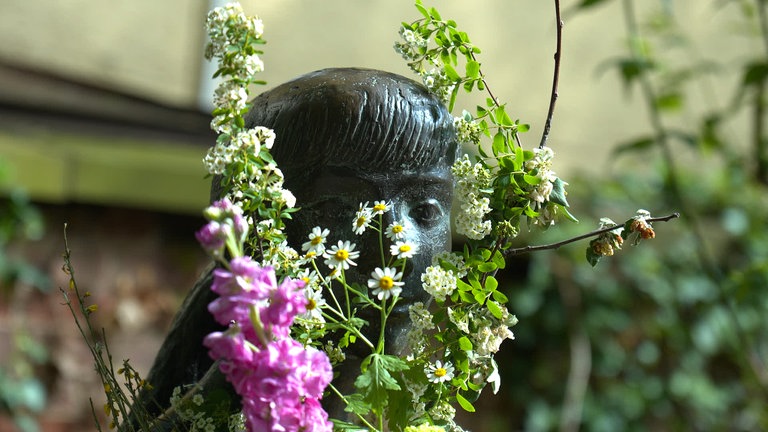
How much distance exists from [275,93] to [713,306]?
244 centimetres

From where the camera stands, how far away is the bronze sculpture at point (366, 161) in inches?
33.6

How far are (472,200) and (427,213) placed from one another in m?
0.14

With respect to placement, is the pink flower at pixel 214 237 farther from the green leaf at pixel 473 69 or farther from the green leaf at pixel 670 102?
the green leaf at pixel 670 102

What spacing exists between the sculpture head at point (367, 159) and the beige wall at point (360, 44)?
1872mm

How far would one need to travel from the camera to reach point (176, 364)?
1.02 meters

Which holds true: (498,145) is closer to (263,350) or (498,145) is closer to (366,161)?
(366,161)

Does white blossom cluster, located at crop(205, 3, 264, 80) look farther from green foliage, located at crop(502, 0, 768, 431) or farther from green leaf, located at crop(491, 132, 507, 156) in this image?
green foliage, located at crop(502, 0, 768, 431)

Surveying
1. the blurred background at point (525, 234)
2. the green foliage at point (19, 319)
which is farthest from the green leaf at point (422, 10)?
the green foliage at point (19, 319)

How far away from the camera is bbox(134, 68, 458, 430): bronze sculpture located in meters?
0.85

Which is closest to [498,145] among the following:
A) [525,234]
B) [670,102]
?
[670,102]

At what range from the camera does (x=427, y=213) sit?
2.89 feet

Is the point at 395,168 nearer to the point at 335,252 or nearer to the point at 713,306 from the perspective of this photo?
the point at 335,252

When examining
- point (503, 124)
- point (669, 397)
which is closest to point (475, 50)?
point (503, 124)

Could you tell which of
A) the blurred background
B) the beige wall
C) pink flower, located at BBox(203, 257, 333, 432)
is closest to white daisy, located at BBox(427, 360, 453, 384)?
pink flower, located at BBox(203, 257, 333, 432)
